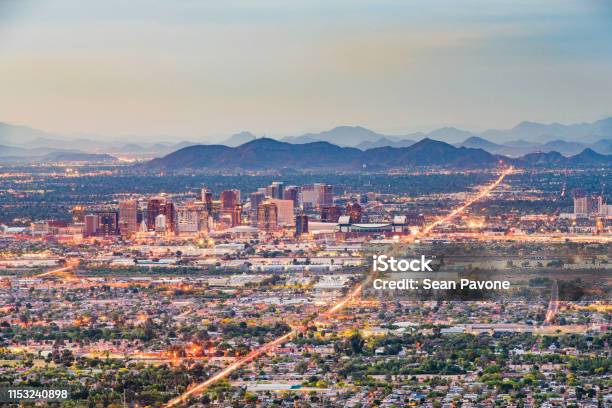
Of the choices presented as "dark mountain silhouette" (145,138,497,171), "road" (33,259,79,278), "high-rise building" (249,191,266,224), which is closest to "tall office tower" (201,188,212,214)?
"high-rise building" (249,191,266,224)

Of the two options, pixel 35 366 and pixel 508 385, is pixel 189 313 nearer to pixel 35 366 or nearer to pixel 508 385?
pixel 35 366

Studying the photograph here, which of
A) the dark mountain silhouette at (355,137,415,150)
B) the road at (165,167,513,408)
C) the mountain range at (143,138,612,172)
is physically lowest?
the road at (165,167,513,408)

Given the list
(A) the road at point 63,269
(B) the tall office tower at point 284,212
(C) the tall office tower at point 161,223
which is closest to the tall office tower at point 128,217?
(C) the tall office tower at point 161,223

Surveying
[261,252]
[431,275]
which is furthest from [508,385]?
[261,252]

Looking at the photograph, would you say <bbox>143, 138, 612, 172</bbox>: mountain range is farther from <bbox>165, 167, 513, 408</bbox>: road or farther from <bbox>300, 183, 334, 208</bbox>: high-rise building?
<bbox>165, 167, 513, 408</bbox>: road

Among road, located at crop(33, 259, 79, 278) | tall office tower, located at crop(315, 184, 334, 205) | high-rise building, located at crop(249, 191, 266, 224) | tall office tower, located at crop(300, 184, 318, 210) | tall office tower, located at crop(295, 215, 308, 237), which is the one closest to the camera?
road, located at crop(33, 259, 79, 278)

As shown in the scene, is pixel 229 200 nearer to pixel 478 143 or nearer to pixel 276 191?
pixel 276 191
